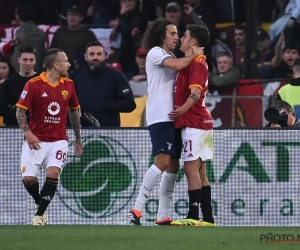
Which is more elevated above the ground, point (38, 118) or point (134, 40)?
point (134, 40)

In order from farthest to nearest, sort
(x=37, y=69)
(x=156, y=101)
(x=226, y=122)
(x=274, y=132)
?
(x=37, y=69) → (x=226, y=122) → (x=274, y=132) → (x=156, y=101)

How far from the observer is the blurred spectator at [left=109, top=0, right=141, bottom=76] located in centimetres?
1672

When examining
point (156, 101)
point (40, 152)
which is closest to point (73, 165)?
point (40, 152)

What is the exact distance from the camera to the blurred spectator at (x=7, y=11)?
17859 millimetres

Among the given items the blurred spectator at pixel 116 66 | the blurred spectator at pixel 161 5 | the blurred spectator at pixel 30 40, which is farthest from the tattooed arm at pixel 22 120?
the blurred spectator at pixel 161 5

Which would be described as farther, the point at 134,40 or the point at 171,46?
the point at 134,40

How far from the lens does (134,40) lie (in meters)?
16.8

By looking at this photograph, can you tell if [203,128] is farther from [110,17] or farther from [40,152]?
[110,17]

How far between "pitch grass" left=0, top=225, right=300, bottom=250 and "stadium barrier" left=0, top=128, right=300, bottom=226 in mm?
2127

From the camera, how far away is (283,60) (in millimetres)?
16188

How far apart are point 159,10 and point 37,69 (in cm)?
211

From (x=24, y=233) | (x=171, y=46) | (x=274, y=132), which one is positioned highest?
(x=171, y=46)

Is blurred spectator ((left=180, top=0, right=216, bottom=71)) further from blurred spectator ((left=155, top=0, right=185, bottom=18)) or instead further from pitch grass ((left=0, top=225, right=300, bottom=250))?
pitch grass ((left=0, top=225, right=300, bottom=250))

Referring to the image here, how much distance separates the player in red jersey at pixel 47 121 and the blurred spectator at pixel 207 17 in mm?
5360
